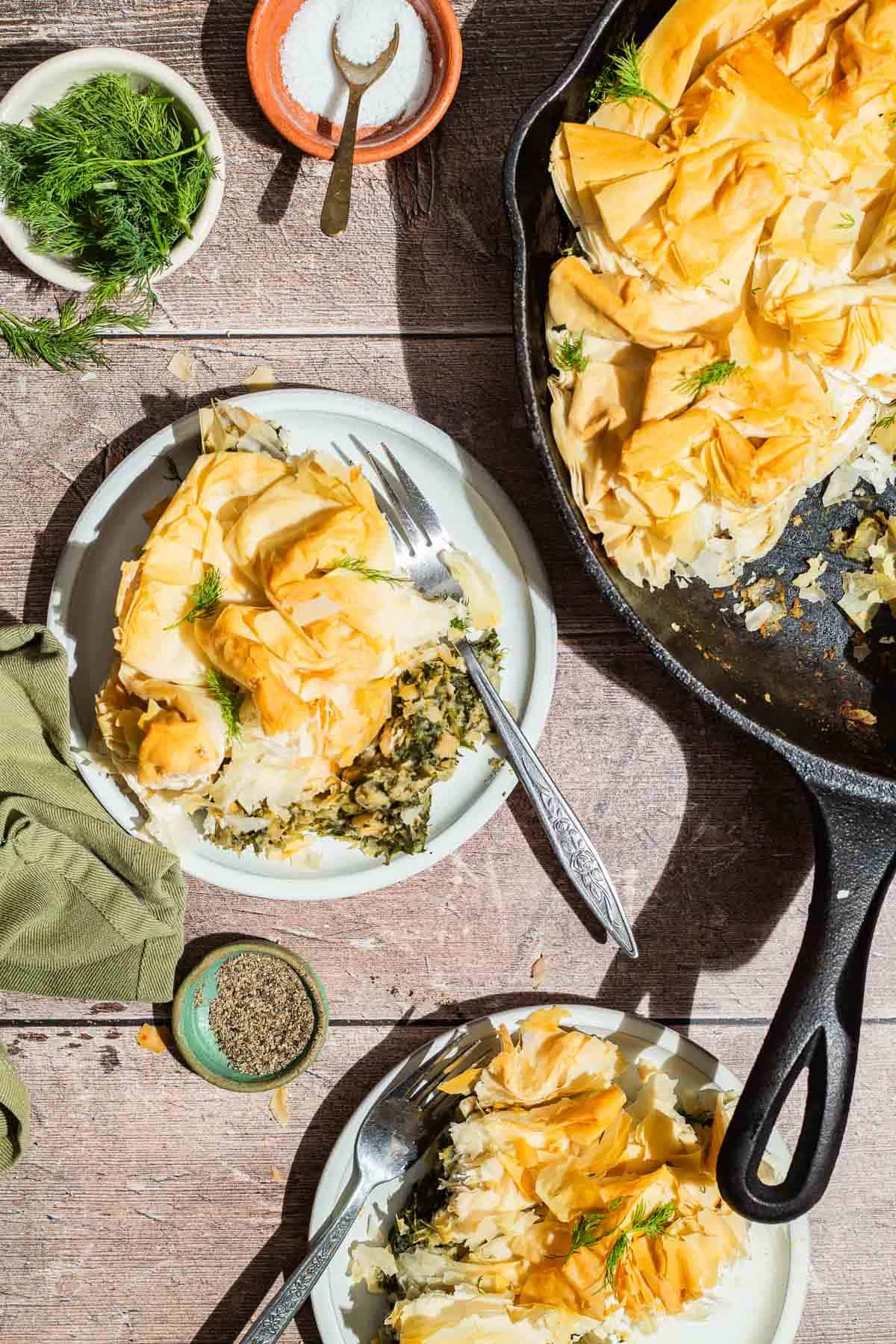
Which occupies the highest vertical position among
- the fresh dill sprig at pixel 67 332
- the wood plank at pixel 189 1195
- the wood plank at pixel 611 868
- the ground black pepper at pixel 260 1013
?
the fresh dill sprig at pixel 67 332

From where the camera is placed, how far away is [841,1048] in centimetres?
164

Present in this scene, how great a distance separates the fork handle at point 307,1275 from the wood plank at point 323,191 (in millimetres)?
1629

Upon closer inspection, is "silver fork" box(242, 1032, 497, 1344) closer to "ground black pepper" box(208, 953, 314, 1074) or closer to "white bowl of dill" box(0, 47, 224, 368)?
"ground black pepper" box(208, 953, 314, 1074)

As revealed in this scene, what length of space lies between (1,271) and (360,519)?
911 millimetres

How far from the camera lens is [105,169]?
171cm

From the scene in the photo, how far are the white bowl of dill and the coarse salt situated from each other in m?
0.19

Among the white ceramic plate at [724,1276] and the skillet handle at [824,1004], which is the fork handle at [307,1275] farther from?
the skillet handle at [824,1004]

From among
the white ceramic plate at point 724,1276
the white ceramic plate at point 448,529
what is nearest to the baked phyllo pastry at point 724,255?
the white ceramic plate at point 448,529

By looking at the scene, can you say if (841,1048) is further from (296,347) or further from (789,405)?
(296,347)

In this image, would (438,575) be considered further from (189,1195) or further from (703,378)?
(189,1195)

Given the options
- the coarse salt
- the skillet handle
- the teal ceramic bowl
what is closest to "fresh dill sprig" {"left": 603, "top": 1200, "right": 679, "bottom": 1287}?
the skillet handle

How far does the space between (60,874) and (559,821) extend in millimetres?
903

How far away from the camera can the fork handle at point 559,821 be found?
5.82 feet

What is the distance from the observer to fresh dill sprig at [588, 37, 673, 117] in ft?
5.08
